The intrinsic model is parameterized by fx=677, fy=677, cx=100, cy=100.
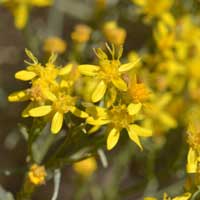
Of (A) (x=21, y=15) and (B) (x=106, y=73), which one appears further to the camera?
(A) (x=21, y=15)

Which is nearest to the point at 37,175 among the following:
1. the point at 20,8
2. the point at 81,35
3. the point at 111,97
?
the point at 111,97

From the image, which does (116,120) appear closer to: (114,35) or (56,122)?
(56,122)

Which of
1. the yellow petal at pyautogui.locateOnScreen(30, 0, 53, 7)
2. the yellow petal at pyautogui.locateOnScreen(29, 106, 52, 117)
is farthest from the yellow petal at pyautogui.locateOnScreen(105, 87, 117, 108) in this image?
the yellow petal at pyautogui.locateOnScreen(30, 0, 53, 7)

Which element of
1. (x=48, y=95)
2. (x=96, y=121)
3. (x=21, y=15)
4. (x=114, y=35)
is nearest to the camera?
(x=96, y=121)

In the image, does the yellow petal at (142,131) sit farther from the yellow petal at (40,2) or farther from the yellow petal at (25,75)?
the yellow petal at (40,2)

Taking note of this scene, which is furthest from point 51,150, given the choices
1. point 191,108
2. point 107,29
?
point 191,108

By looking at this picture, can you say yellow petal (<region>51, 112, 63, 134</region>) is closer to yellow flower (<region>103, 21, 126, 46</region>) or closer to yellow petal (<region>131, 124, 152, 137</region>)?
yellow petal (<region>131, 124, 152, 137</region>)
